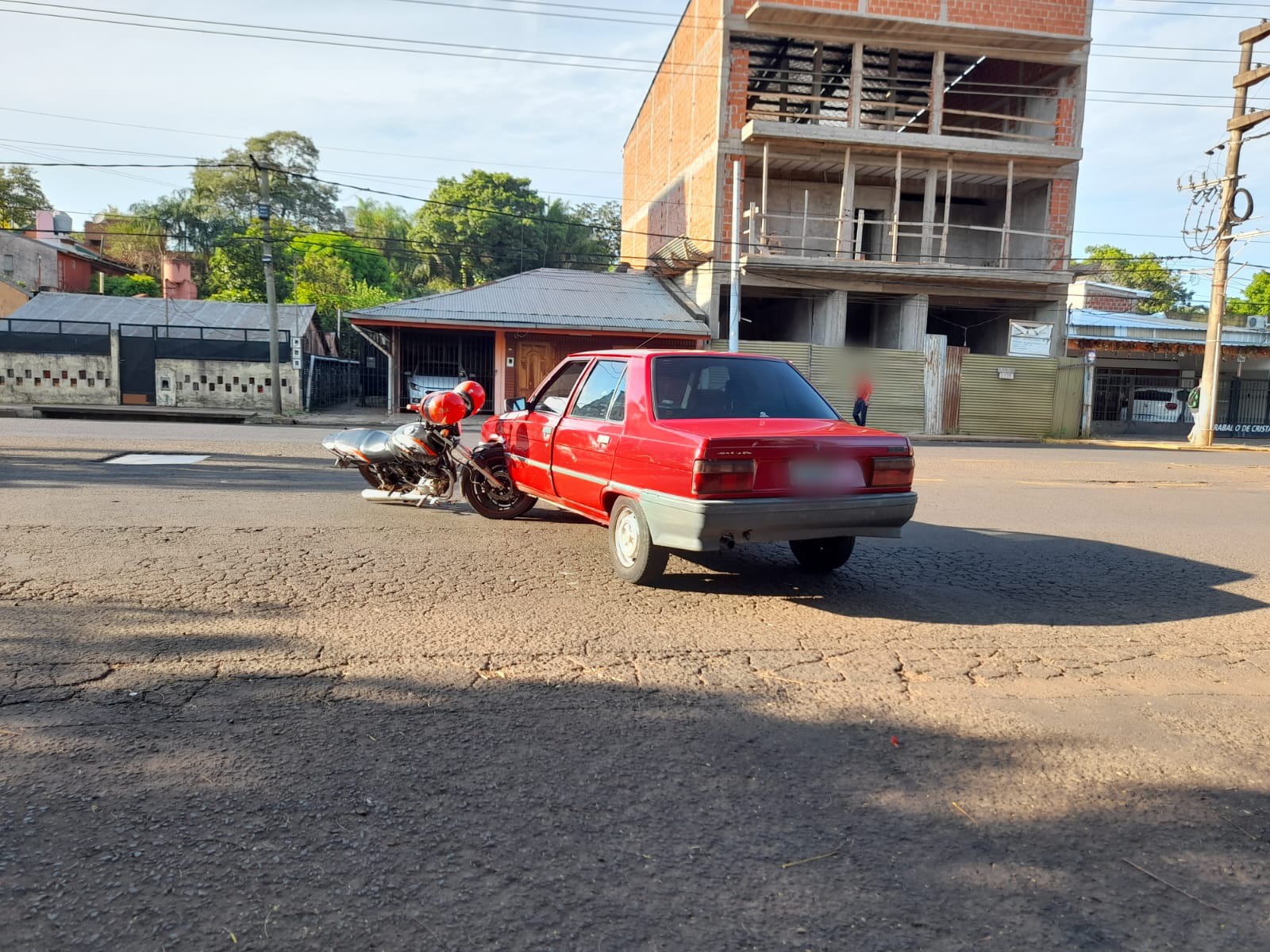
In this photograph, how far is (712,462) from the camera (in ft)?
16.5

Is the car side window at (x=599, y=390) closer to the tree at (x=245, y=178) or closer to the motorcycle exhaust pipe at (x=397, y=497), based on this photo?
the motorcycle exhaust pipe at (x=397, y=497)

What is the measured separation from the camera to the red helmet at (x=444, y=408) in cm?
759

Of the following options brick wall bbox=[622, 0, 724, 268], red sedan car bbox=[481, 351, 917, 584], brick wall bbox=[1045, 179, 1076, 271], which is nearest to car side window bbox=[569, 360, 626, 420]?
red sedan car bbox=[481, 351, 917, 584]

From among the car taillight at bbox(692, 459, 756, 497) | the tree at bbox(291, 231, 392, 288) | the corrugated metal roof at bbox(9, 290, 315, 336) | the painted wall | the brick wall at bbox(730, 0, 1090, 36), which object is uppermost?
the brick wall at bbox(730, 0, 1090, 36)

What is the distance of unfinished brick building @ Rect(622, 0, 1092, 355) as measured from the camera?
2612 cm

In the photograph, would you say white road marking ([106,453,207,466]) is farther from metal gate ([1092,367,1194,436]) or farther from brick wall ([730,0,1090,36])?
metal gate ([1092,367,1194,436])

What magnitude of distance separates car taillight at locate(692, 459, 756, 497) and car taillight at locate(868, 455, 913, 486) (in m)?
0.91

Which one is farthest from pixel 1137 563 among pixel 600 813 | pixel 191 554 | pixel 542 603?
pixel 191 554

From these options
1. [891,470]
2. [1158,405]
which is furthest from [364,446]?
[1158,405]

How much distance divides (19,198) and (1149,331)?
2234 inches

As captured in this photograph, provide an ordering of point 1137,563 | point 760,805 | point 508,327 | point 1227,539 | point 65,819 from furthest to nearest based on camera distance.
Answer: point 508,327, point 1227,539, point 1137,563, point 760,805, point 65,819

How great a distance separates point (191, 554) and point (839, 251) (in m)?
23.8

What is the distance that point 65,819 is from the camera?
2.62m

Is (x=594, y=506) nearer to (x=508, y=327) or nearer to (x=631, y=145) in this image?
(x=508, y=327)
